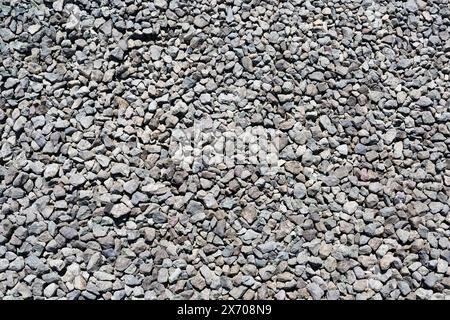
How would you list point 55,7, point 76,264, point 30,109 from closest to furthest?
point 76,264 → point 30,109 → point 55,7

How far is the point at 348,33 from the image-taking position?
478cm

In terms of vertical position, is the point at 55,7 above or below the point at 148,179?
above

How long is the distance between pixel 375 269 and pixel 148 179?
1706 mm

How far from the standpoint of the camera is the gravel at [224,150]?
3.71 metres

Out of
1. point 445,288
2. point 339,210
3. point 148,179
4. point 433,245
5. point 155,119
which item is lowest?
point 445,288

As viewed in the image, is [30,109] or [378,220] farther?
[30,109]

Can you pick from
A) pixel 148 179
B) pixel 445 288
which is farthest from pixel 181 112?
pixel 445 288

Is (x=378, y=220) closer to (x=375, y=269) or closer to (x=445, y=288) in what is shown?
(x=375, y=269)

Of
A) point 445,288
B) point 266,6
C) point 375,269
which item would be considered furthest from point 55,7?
point 445,288

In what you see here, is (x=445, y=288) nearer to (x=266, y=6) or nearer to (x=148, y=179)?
(x=148, y=179)

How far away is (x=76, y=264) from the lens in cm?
366

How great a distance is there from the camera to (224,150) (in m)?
4.13

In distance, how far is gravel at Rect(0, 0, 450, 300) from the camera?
3705mm

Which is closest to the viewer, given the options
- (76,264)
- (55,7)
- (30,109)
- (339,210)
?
(76,264)
